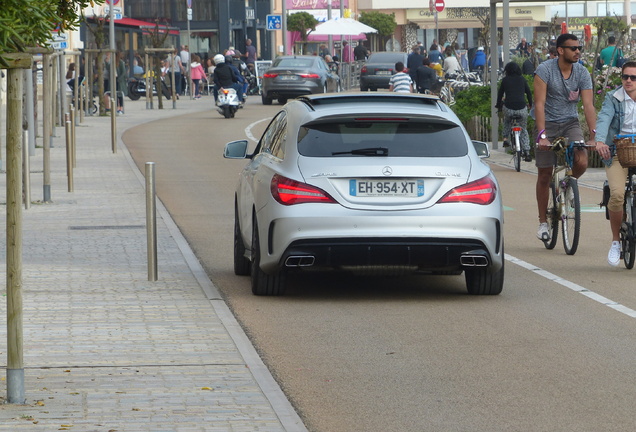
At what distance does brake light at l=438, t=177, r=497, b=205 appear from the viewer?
32.4 ft

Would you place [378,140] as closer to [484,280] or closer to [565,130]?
[484,280]

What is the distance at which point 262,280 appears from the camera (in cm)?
1038

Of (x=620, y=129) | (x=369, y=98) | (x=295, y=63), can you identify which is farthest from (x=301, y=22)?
(x=369, y=98)

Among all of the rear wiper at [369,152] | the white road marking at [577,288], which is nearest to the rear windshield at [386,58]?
the white road marking at [577,288]

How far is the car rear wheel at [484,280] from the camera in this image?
33.9 feet

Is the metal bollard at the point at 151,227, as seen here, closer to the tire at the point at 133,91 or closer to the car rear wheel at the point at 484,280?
the car rear wheel at the point at 484,280

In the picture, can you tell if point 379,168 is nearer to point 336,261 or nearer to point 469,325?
point 336,261

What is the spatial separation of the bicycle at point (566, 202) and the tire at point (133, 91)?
143 feet

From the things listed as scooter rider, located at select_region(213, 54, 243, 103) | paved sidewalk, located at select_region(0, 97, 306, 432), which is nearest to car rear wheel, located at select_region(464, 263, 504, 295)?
paved sidewalk, located at select_region(0, 97, 306, 432)

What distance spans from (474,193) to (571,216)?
2912mm

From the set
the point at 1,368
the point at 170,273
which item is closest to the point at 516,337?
the point at 1,368

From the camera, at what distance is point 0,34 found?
5.42 meters

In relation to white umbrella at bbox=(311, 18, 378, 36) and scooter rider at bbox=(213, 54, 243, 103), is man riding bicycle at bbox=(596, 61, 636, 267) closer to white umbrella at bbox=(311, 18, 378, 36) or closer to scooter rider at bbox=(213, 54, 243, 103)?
scooter rider at bbox=(213, 54, 243, 103)

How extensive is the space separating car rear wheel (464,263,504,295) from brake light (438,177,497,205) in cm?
56
